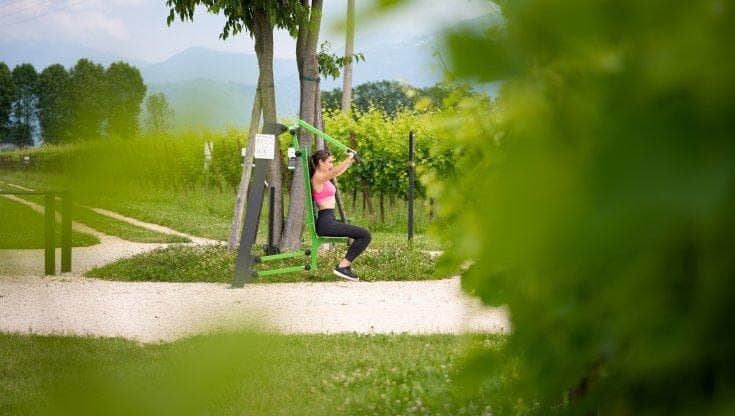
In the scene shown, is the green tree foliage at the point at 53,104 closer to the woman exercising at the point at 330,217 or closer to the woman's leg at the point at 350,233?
the woman exercising at the point at 330,217

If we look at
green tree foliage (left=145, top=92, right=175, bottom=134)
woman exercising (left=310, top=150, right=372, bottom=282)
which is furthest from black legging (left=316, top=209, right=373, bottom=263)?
green tree foliage (left=145, top=92, right=175, bottom=134)

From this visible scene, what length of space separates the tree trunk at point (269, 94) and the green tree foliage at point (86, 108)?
10339mm

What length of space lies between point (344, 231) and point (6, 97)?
8.59 m

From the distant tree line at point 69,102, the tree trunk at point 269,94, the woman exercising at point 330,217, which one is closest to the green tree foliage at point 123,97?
the distant tree line at point 69,102

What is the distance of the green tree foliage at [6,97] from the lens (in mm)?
641

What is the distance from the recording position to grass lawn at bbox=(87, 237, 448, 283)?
9.12 meters

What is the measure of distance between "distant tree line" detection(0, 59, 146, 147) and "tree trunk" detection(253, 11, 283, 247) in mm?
10122

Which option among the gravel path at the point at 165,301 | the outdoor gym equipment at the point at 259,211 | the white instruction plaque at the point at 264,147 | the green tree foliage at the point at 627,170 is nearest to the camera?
the green tree foliage at the point at 627,170

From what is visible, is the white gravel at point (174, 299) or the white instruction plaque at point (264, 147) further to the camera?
the white instruction plaque at point (264, 147)

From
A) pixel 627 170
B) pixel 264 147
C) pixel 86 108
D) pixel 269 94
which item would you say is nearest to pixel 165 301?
pixel 264 147

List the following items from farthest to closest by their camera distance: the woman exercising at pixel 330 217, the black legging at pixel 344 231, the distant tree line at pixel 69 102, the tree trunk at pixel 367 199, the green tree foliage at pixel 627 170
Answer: the tree trunk at pixel 367 199, the black legging at pixel 344 231, the woman exercising at pixel 330 217, the distant tree line at pixel 69 102, the green tree foliage at pixel 627 170

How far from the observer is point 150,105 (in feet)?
1.69

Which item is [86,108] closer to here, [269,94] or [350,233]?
[350,233]

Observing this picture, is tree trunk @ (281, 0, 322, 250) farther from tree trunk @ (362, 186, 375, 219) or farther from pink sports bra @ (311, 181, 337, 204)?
tree trunk @ (362, 186, 375, 219)
